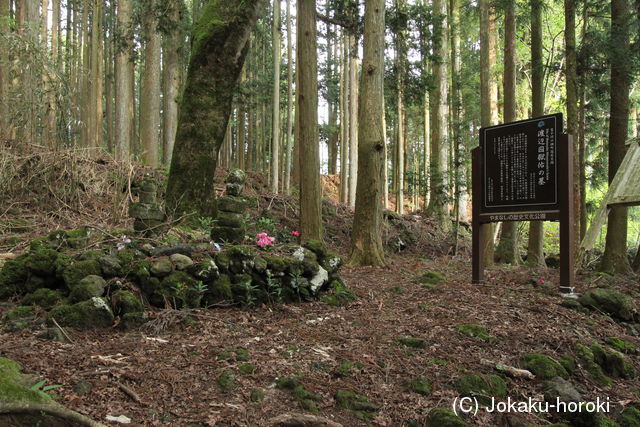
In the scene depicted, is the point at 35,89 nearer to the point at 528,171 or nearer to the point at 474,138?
the point at 528,171

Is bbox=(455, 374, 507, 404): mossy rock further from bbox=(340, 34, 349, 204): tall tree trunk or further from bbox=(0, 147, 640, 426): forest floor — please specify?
bbox=(340, 34, 349, 204): tall tree trunk

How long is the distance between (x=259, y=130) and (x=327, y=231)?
14.0 meters

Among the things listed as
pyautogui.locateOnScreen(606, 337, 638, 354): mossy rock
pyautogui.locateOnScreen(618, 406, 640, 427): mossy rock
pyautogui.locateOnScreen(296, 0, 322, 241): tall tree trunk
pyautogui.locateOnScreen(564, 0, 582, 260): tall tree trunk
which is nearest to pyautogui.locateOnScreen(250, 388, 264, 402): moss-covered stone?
pyautogui.locateOnScreen(618, 406, 640, 427): mossy rock

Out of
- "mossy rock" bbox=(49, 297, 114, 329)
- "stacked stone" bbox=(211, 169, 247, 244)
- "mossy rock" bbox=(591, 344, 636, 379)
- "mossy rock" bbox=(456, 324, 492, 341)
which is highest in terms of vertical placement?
"stacked stone" bbox=(211, 169, 247, 244)

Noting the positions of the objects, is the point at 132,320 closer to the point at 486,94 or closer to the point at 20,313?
the point at 20,313

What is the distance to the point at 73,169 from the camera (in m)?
7.74

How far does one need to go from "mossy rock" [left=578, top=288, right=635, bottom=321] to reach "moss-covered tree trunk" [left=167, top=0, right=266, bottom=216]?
585 cm

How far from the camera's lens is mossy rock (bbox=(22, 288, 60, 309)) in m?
3.73

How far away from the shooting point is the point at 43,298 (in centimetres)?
377

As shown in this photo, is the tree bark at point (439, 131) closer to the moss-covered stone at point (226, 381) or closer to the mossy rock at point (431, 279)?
the mossy rock at point (431, 279)

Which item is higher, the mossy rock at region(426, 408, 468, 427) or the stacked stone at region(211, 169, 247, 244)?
the stacked stone at region(211, 169, 247, 244)

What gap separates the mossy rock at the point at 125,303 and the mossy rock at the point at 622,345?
4.98 metres

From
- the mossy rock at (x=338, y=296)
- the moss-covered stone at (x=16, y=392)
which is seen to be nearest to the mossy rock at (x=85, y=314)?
the moss-covered stone at (x=16, y=392)

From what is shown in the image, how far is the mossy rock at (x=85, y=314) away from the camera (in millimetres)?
3445
